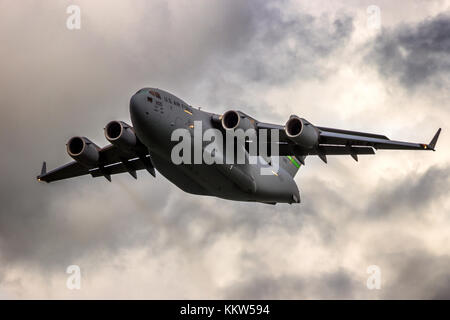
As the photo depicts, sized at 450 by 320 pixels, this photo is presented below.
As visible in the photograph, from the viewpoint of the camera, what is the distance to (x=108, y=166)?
Answer: 81.3ft

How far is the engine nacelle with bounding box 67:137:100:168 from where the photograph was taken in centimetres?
2195

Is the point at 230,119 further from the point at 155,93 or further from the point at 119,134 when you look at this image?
the point at 119,134

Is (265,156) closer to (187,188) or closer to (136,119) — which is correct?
(187,188)

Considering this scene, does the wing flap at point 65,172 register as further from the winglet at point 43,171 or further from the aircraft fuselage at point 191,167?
the aircraft fuselage at point 191,167

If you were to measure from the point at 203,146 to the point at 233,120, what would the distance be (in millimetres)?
1278

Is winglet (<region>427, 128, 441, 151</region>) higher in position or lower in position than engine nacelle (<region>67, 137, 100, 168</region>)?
lower

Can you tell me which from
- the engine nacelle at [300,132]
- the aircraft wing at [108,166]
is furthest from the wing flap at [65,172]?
the engine nacelle at [300,132]

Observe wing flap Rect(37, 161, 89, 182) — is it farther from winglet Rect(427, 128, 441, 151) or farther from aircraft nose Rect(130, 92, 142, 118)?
winglet Rect(427, 128, 441, 151)

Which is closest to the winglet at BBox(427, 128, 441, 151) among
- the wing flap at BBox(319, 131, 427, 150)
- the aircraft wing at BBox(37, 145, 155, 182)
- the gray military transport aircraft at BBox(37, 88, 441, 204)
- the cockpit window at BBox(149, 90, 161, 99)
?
the gray military transport aircraft at BBox(37, 88, 441, 204)

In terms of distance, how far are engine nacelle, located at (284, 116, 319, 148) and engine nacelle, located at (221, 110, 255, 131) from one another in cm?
132

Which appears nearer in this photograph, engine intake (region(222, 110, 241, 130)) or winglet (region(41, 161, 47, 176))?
engine intake (region(222, 110, 241, 130))

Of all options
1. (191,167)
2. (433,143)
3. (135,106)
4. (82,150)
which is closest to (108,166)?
(82,150)

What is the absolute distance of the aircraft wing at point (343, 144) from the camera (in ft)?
67.2

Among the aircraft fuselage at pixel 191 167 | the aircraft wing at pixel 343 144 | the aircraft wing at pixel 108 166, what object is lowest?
the aircraft fuselage at pixel 191 167
